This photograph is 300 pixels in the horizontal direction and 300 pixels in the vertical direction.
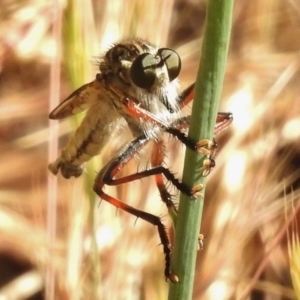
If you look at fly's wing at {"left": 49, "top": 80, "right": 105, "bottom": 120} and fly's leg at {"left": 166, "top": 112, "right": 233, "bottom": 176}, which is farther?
fly's wing at {"left": 49, "top": 80, "right": 105, "bottom": 120}

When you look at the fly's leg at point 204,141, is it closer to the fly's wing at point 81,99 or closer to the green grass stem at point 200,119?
the green grass stem at point 200,119

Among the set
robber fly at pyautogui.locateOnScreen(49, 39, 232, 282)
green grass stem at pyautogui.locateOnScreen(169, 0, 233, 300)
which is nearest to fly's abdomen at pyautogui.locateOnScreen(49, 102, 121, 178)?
robber fly at pyautogui.locateOnScreen(49, 39, 232, 282)

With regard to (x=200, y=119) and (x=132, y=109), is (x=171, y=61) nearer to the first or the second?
(x=132, y=109)

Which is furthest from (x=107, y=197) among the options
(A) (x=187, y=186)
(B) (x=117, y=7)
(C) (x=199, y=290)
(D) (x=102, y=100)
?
(B) (x=117, y=7)

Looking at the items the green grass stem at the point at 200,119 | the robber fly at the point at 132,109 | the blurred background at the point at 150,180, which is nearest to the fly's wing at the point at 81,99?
the robber fly at the point at 132,109

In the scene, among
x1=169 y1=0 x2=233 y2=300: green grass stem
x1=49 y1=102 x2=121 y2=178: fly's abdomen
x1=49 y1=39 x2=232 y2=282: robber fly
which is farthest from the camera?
x1=49 y1=102 x2=121 y2=178: fly's abdomen

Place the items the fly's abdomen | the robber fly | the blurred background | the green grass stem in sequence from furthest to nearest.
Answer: the blurred background
the fly's abdomen
the robber fly
the green grass stem

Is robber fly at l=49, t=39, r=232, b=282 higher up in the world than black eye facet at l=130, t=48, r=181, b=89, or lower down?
lower down

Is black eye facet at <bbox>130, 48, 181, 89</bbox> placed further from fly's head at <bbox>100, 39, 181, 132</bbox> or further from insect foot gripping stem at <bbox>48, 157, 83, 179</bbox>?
insect foot gripping stem at <bbox>48, 157, 83, 179</bbox>
